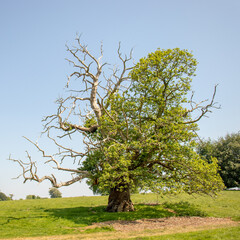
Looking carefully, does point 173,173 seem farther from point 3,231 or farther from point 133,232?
point 3,231

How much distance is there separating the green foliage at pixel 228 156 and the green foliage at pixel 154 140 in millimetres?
34520

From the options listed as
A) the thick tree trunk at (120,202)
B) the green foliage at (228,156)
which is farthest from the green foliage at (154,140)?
the green foliage at (228,156)

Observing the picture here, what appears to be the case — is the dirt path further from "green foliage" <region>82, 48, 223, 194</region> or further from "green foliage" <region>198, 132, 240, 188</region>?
A: "green foliage" <region>198, 132, 240, 188</region>

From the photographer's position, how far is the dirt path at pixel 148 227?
669 inches

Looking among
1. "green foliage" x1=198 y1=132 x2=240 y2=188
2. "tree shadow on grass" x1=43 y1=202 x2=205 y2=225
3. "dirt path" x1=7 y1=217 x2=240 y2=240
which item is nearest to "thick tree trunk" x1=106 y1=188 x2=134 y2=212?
"tree shadow on grass" x1=43 y1=202 x2=205 y2=225

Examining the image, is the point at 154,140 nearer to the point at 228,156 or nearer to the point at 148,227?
the point at 148,227

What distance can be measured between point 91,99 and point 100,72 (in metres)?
→ 3.99

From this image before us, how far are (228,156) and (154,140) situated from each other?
153 ft

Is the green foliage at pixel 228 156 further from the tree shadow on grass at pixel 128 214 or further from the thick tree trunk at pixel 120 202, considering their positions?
the thick tree trunk at pixel 120 202

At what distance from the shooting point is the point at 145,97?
2609cm

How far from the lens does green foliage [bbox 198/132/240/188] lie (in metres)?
60.0

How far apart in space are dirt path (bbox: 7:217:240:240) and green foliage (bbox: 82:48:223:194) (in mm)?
2873

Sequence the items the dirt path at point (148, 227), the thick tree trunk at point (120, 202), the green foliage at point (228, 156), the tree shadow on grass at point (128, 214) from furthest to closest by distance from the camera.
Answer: the green foliage at point (228, 156) → the thick tree trunk at point (120, 202) → the tree shadow on grass at point (128, 214) → the dirt path at point (148, 227)

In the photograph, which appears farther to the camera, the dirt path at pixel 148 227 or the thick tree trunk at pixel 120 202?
the thick tree trunk at pixel 120 202
